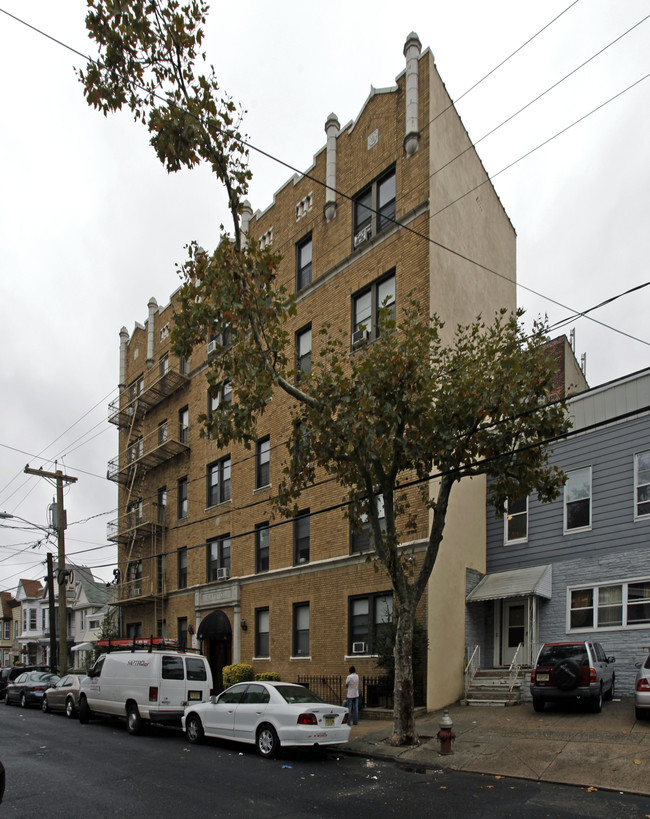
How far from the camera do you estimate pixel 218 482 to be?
95.7ft

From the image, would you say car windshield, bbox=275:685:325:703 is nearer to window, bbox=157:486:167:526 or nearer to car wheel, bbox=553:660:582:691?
car wheel, bbox=553:660:582:691

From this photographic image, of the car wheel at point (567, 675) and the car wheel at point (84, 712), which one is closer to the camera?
the car wheel at point (567, 675)

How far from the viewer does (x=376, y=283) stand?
2258cm

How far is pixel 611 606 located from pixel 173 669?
36.4ft

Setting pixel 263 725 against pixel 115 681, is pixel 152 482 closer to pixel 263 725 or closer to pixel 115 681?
pixel 115 681

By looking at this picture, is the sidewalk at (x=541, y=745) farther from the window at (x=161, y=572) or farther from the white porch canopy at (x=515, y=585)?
the window at (x=161, y=572)

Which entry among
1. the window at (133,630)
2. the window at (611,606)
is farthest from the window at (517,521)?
the window at (133,630)

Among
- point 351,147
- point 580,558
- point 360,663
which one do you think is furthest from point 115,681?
point 351,147

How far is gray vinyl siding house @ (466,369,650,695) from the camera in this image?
18.1 meters

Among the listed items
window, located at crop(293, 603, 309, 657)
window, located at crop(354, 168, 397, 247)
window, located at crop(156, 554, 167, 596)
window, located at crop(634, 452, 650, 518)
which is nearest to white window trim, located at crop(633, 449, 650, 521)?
window, located at crop(634, 452, 650, 518)

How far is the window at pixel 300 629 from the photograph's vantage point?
75.8 ft

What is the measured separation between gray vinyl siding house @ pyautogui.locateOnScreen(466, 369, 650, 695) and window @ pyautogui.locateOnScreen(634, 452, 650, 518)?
2 cm

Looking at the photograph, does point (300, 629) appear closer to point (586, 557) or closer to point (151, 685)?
point (151, 685)

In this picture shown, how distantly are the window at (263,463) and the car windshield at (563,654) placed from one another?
12404 mm
